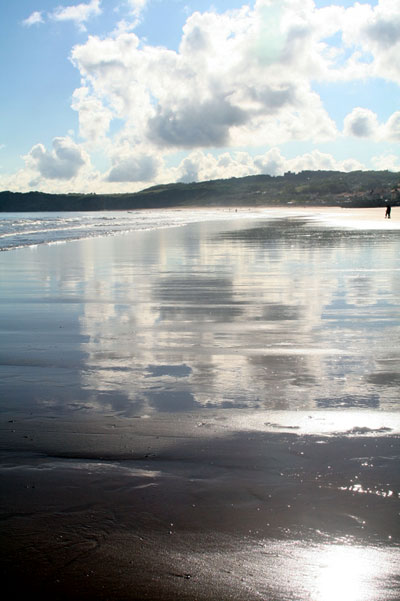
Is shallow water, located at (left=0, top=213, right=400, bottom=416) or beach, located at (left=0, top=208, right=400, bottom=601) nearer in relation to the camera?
beach, located at (left=0, top=208, right=400, bottom=601)

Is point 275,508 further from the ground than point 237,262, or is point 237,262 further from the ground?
point 237,262

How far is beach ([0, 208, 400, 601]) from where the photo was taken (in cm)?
274

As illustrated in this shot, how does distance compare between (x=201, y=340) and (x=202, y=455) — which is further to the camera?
(x=201, y=340)

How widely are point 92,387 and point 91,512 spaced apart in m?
2.34

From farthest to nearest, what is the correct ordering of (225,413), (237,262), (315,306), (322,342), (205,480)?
(237,262), (315,306), (322,342), (225,413), (205,480)

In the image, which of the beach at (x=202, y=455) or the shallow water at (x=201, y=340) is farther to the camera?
the shallow water at (x=201, y=340)

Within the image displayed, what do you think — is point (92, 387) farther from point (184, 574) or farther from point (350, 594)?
point (350, 594)

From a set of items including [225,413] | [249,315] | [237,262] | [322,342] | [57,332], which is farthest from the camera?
[237,262]

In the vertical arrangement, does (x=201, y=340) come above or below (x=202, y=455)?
above

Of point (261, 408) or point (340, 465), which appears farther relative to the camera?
point (261, 408)

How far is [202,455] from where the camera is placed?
13.0ft

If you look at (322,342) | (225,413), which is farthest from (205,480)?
(322,342)

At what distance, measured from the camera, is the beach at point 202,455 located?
2744 mm

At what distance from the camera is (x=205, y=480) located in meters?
3.62
